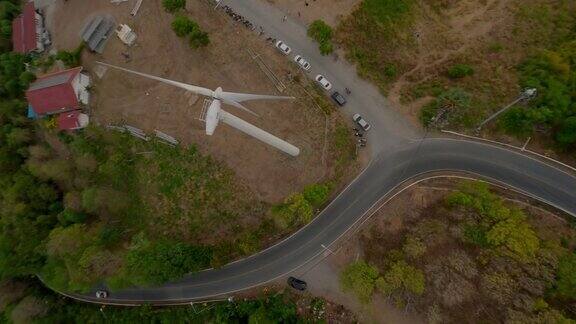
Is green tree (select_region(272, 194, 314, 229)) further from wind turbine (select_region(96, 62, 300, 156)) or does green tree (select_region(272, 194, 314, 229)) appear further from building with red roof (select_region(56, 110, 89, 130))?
building with red roof (select_region(56, 110, 89, 130))

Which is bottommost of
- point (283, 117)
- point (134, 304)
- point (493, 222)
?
point (134, 304)

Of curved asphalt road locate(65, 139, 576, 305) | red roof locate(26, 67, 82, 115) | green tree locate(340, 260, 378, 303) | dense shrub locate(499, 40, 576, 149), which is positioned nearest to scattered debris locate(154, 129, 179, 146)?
red roof locate(26, 67, 82, 115)

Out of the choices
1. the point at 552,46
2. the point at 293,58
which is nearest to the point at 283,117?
the point at 293,58

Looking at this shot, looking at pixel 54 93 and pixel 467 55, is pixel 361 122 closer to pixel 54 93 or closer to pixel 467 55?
pixel 467 55

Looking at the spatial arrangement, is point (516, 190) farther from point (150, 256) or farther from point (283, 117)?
point (150, 256)

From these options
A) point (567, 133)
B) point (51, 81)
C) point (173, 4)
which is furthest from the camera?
point (51, 81)

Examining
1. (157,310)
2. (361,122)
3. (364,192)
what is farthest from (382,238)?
(157,310)
